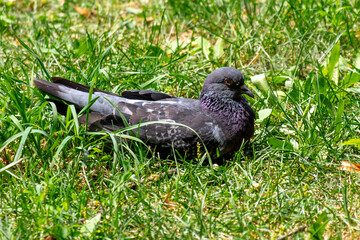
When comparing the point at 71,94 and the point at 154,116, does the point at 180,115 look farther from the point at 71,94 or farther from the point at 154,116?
the point at 71,94

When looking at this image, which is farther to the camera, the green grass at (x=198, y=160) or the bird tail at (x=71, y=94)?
the bird tail at (x=71, y=94)

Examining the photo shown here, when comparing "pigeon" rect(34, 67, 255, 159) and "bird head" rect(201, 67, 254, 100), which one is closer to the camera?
"pigeon" rect(34, 67, 255, 159)

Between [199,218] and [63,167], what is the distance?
1246mm

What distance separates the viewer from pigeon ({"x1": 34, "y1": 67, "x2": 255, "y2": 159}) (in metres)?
3.67

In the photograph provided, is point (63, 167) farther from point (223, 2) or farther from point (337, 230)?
point (223, 2)

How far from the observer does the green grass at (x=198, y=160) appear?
2895 millimetres

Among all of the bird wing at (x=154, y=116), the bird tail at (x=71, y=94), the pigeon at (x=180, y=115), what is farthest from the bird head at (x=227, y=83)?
the bird tail at (x=71, y=94)

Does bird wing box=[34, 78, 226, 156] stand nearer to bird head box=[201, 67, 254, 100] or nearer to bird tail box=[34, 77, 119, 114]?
bird tail box=[34, 77, 119, 114]

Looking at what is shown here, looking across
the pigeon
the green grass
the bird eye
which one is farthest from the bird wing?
the bird eye

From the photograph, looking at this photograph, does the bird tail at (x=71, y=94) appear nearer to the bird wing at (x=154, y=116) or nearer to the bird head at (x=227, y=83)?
the bird wing at (x=154, y=116)

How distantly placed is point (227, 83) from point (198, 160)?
0.74 meters

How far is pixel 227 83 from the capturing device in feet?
12.9

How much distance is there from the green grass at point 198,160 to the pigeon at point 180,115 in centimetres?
13

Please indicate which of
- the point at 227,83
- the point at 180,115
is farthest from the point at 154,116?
the point at 227,83
